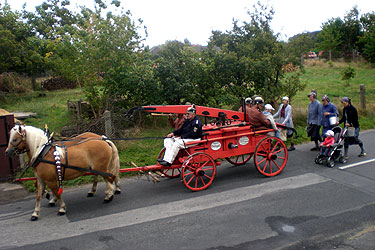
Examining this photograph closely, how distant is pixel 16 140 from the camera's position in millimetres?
6418

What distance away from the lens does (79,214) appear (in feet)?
22.0

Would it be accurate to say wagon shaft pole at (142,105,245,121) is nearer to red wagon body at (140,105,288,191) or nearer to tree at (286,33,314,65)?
red wagon body at (140,105,288,191)

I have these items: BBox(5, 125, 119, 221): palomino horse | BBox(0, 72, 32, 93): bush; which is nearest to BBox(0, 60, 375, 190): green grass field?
BBox(0, 72, 32, 93): bush

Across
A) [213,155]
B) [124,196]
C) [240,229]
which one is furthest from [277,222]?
[124,196]

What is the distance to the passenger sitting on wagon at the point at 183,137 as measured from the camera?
7.58 m

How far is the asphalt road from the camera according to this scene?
548 centimetres

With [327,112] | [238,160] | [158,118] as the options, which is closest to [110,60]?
[158,118]

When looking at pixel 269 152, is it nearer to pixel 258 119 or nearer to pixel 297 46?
pixel 258 119

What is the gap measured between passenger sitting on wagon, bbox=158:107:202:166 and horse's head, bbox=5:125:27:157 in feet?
9.12

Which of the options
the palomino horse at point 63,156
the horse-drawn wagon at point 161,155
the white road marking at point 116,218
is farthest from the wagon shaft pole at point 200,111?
the white road marking at point 116,218

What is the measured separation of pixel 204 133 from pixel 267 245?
3198 millimetres

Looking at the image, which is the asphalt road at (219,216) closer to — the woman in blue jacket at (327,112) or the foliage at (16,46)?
the woman in blue jacket at (327,112)

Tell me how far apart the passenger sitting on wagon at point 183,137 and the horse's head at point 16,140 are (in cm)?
278

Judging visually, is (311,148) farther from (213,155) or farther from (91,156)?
(91,156)
